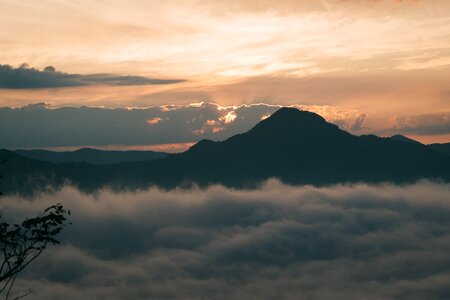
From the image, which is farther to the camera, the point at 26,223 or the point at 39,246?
the point at 39,246

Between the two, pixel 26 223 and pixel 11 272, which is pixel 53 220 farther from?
pixel 11 272

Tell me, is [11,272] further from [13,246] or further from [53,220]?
[53,220]

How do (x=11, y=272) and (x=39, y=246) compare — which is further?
(x=39, y=246)

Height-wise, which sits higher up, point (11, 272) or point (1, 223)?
point (1, 223)

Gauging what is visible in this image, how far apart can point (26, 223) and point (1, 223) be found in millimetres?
2717

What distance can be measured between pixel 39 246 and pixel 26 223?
3.78m

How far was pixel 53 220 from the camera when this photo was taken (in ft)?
115

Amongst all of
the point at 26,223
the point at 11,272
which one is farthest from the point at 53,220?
the point at 11,272

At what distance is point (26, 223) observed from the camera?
1331 inches

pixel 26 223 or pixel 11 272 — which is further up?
pixel 26 223

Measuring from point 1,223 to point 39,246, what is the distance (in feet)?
10.4

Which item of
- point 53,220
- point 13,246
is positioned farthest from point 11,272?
point 53,220

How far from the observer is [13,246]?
3494 centimetres

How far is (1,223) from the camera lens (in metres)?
35.3
